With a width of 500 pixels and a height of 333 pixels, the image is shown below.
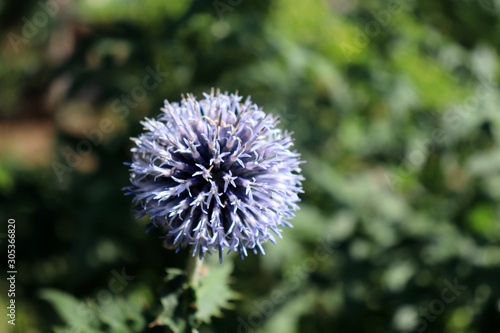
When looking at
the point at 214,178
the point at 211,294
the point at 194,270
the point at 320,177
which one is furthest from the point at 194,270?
the point at 320,177

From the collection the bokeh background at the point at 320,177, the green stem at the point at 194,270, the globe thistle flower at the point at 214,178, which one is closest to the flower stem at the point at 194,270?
the green stem at the point at 194,270

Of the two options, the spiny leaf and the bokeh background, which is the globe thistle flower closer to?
the spiny leaf

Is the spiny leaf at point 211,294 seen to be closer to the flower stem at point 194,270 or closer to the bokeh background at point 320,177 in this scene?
the flower stem at point 194,270

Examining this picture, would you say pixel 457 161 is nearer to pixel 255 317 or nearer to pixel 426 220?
pixel 426 220

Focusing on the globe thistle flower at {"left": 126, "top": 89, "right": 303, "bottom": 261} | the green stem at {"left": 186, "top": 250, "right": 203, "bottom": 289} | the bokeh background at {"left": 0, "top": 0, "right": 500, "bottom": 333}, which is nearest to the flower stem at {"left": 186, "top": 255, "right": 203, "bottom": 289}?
the green stem at {"left": 186, "top": 250, "right": 203, "bottom": 289}

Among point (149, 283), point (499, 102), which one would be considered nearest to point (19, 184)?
point (149, 283)

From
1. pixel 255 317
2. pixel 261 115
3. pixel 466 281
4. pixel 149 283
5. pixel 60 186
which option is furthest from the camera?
pixel 60 186
